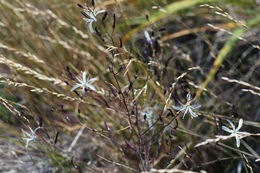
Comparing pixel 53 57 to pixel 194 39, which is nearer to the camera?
pixel 53 57

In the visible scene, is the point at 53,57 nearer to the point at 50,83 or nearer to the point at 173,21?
the point at 50,83

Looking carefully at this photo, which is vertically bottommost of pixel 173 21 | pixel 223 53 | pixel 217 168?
pixel 217 168

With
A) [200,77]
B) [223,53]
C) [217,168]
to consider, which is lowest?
[217,168]

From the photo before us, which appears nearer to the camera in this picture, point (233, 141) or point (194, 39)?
point (233, 141)

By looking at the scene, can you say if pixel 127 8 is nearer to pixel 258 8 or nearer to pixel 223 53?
pixel 258 8

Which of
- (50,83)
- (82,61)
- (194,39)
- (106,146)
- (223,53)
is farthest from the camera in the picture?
(194,39)

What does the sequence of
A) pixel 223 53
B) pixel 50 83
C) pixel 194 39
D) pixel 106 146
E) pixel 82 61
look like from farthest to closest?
1. pixel 194 39
2. pixel 82 61
3. pixel 50 83
4. pixel 106 146
5. pixel 223 53

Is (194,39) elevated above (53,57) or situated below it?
below

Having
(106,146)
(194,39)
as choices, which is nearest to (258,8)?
(194,39)

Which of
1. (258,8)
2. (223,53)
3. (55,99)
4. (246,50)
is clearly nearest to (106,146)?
(55,99)
